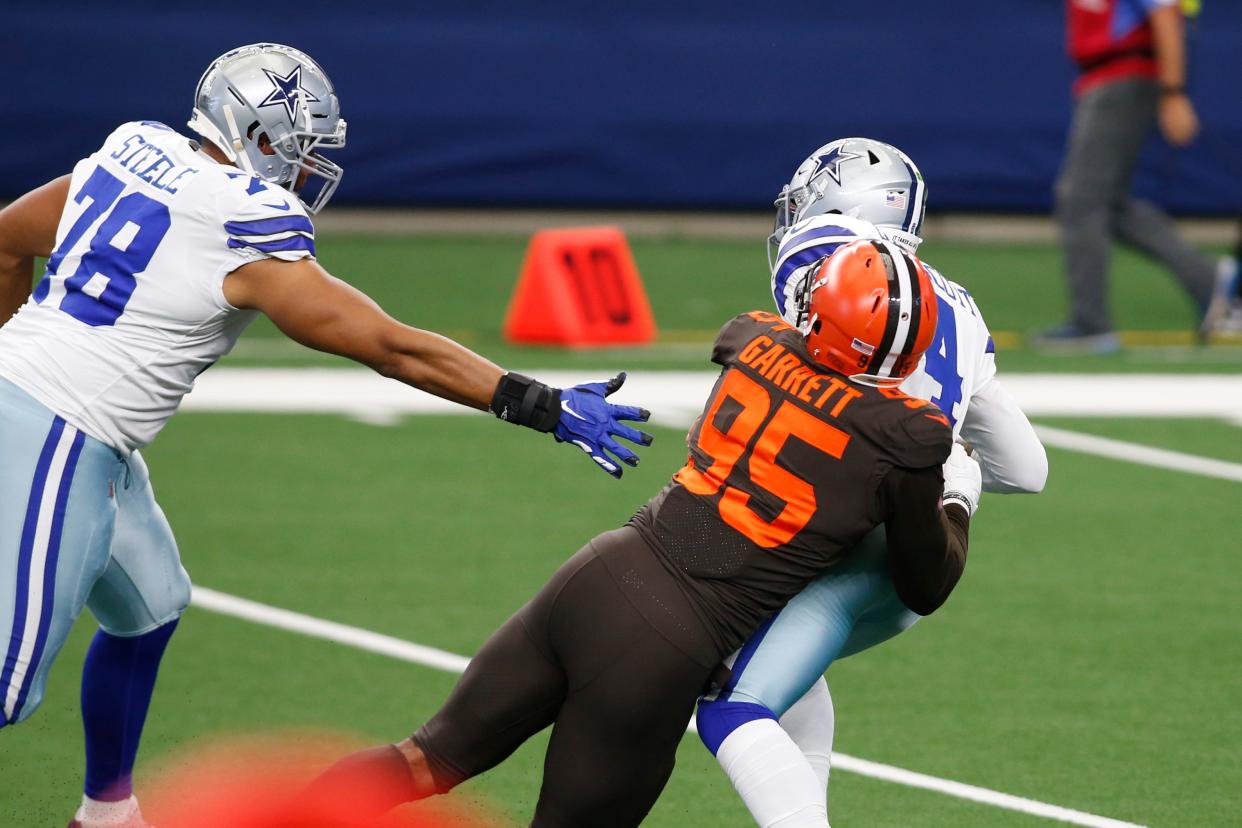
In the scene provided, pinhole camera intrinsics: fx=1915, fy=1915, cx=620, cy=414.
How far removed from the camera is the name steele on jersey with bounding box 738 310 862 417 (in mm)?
3377

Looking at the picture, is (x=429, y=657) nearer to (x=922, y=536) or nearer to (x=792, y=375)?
(x=792, y=375)

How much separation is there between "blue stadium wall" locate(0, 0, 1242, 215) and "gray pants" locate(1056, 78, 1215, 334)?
565 cm

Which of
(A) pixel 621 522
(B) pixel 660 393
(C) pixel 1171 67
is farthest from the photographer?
(C) pixel 1171 67

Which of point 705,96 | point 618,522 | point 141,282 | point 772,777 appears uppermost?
point 141,282

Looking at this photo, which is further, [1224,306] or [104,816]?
[1224,306]

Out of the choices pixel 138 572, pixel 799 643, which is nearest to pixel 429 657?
pixel 138 572

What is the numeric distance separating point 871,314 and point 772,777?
0.82m

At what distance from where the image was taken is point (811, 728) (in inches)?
150

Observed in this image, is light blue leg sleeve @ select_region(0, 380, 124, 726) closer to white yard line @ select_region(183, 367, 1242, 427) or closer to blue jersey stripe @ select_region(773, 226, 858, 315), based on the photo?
blue jersey stripe @ select_region(773, 226, 858, 315)

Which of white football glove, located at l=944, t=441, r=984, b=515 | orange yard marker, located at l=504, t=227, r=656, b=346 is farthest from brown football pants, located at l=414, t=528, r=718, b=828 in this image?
orange yard marker, located at l=504, t=227, r=656, b=346

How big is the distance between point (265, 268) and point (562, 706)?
3.33 feet

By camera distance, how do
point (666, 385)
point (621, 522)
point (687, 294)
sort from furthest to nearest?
point (687, 294), point (666, 385), point (621, 522)

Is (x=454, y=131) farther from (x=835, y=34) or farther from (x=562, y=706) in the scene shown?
(x=562, y=706)

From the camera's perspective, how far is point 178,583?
13.8ft
